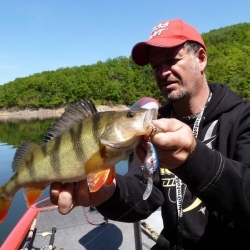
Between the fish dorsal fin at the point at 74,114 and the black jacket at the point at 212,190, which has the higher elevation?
the fish dorsal fin at the point at 74,114

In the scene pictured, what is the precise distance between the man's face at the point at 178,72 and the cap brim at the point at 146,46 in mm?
58

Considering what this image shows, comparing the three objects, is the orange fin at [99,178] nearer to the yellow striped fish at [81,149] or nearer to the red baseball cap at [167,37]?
the yellow striped fish at [81,149]

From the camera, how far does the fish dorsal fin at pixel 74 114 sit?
6.62 ft

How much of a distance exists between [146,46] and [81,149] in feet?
4.61

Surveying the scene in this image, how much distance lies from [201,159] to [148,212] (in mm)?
1438

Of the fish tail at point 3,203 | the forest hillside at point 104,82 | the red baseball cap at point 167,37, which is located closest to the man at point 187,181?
the red baseball cap at point 167,37

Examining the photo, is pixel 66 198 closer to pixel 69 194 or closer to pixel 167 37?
pixel 69 194

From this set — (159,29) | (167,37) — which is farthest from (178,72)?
(159,29)

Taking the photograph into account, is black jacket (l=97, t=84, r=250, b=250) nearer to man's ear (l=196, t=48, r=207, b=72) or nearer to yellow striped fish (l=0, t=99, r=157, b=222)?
man's ear (l=196, t=48, r=207, b=72)

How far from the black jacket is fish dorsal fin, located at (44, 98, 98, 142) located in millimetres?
640

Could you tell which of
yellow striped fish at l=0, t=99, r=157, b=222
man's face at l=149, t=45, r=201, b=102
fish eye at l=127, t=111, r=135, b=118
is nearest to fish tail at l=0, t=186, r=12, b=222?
yellow striped fish at l=0, t=99, r=157, b=222

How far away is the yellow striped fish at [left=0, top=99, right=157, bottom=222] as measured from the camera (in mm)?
1713

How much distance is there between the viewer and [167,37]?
9.02 ft

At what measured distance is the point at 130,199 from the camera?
2.56 metres
